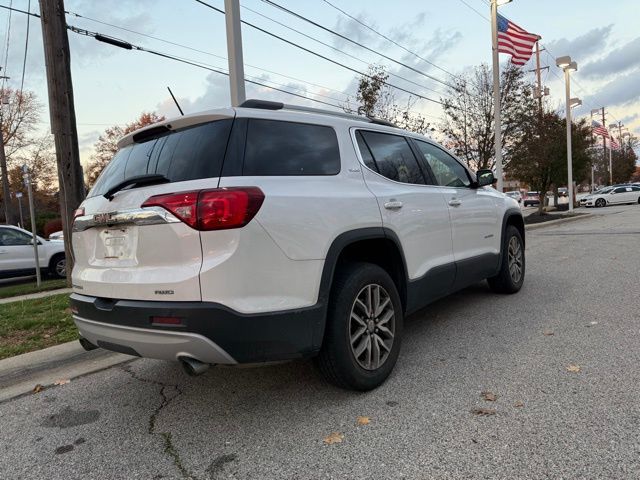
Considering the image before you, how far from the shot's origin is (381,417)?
9.52ft

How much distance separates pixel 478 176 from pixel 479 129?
570 inches

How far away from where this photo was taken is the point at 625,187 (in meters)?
36.0

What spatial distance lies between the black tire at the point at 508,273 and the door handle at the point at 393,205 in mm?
2475

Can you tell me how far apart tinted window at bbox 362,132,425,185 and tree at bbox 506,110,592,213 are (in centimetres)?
1646

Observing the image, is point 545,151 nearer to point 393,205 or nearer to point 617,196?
point 617,196

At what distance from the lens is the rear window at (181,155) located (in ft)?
8.86

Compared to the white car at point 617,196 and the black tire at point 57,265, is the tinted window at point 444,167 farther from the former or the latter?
→ the white car at point 617,196

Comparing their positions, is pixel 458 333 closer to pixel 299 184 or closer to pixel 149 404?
pixel 299 184

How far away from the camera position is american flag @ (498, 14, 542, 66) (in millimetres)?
14922

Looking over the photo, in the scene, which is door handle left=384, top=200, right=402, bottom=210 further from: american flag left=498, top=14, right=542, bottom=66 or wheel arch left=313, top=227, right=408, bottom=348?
american flag left=498, top=14, right=542, bottom=66

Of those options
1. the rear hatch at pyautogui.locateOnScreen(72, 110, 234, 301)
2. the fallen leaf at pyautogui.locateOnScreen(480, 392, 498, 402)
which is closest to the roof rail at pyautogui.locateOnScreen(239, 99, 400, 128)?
the rear hatch at pyautogui.locateOnScreen(72, 110, 234, 301)

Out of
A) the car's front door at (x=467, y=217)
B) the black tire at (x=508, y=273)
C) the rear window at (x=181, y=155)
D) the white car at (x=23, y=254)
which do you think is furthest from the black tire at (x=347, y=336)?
the white car at (x=23, y=254)

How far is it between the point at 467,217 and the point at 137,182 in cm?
314

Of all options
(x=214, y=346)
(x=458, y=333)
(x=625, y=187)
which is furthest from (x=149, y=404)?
(x=625, y=187)
